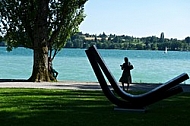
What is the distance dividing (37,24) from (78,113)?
13.5 metres

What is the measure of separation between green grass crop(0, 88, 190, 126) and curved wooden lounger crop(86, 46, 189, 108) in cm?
35

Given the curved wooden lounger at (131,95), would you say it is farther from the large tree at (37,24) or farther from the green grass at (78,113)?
the large tree at (37,24)

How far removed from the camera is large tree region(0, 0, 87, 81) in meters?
24.8

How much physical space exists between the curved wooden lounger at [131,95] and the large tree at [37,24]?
12295 mm

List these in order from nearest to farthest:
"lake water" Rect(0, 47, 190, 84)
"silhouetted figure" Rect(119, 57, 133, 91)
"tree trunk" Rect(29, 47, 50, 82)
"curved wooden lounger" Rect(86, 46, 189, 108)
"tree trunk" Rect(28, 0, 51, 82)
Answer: "curved wooden lounger" Rect(86, 46, 189, 108)
"silhouetted figure" Rect(119, 57, 133, 91)
"tree trunk" Rect(28, 0, 51, 82)
"tree trunk" Rect(29, 47, 50, 82)
"lake water" Rect(0, 47, 190, 84)

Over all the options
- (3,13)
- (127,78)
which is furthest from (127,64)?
(3,13)

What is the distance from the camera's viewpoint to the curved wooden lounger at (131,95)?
38.9 ft

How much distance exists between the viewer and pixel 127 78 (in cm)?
1833

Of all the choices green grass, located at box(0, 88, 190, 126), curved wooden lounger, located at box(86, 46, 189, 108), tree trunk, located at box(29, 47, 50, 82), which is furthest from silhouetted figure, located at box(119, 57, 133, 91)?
tree trunk, located at box(29, 47, 50, 82)

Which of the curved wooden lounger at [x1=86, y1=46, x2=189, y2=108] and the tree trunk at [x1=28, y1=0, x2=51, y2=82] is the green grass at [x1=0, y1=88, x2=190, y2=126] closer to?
the curved wooden lounger at [x1=86, y1=46, x2=189, y2=108]

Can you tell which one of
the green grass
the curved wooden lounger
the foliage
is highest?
the foliage

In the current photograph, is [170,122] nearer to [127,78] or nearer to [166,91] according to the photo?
[166,91]

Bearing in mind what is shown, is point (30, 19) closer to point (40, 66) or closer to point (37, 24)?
point (37, 24)

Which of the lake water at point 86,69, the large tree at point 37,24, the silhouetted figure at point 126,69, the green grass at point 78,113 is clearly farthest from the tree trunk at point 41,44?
the lake water at point 86,69
